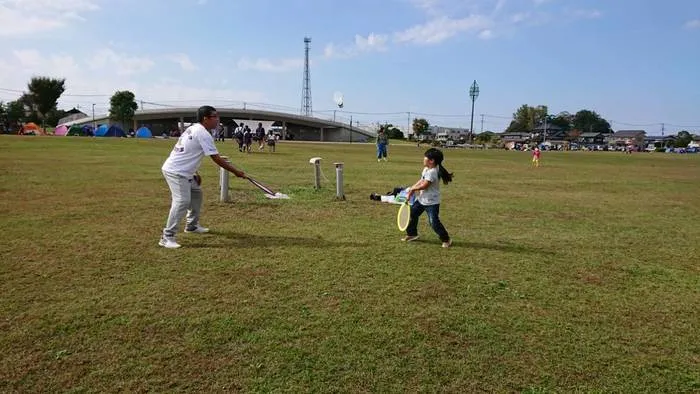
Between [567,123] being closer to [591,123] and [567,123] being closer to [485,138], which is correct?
[591,123]

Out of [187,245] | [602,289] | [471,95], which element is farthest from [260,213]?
[471,95]

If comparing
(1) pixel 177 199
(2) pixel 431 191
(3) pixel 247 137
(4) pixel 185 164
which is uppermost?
(3) pixel 247 137

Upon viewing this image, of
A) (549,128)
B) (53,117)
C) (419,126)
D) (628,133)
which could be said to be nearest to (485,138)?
(419,126)

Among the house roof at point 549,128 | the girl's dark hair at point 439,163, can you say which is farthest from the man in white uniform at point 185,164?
the house roof at point 549,128

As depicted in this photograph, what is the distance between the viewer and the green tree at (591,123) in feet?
485

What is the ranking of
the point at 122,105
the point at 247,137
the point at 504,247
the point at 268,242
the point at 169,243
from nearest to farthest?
the point at 169,243 → the point at 268,242 → the point at 504,247 → the point at 247,137 → the point at 122,105

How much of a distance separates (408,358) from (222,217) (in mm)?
5780

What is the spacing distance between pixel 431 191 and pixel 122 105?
7579 cm

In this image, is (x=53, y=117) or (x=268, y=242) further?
(x=53, y=117)

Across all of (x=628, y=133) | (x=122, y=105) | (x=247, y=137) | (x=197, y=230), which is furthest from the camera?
(x=628, y=133)

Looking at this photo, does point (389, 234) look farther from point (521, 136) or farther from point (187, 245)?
point (521, 136)

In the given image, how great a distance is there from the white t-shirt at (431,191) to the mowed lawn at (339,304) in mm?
624

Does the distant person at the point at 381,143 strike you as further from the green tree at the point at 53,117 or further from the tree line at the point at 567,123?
the tree line at the point at 567,123

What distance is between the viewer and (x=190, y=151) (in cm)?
675
